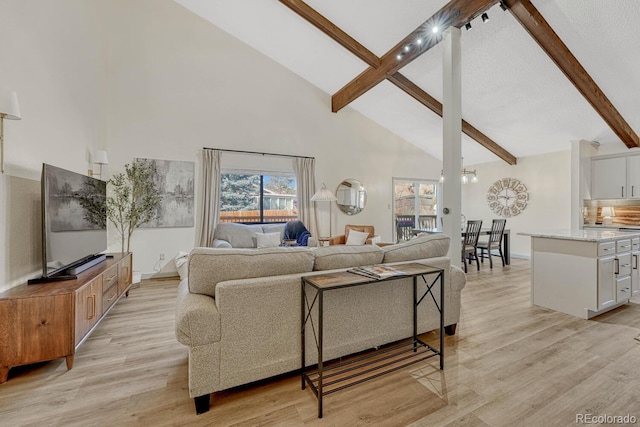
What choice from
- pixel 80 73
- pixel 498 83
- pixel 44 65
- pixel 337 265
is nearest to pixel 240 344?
pixel 337 265

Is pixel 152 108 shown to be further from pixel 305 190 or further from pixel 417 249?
pixel 417 249

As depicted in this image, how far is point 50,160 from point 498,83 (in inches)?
231

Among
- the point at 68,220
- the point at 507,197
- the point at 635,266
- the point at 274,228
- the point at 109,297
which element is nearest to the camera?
the point at 68,220

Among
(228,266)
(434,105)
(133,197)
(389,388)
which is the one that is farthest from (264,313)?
(434,105)

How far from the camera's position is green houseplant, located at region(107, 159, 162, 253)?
4293 mm

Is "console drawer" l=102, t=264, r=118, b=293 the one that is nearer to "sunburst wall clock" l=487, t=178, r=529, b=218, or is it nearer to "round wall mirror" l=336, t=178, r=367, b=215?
"round wall mirror" l=336, t=178, r=367, b=215

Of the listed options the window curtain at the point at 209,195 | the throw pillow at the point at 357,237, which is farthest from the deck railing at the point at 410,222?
the window curtain at the point at 209,195

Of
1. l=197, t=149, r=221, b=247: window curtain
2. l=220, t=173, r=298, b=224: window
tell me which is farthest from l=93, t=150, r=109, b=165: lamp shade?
l=220, t=173, r=298, b=224: window

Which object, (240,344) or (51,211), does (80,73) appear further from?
(240,344)

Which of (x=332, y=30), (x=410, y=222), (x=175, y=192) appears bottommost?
(x=410, y=222)

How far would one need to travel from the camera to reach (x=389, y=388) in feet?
6.03

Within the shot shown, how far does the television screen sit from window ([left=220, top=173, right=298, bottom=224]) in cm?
222

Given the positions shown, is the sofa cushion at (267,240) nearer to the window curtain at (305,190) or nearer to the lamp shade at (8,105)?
the window curtain at (305,190)
